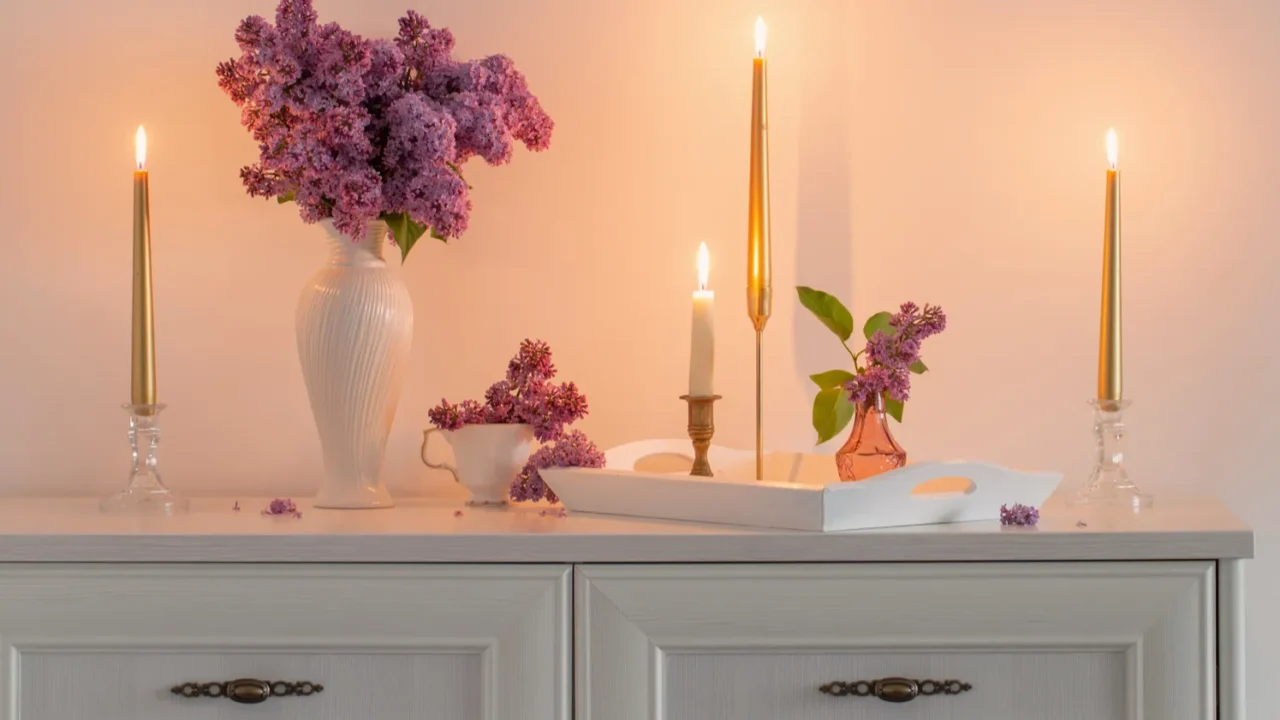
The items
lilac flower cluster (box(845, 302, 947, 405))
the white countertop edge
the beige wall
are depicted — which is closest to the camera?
the white countertop edge

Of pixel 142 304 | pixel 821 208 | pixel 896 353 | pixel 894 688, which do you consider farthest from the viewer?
pixel 821 208

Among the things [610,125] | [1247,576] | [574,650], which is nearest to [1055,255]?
[1247,576]

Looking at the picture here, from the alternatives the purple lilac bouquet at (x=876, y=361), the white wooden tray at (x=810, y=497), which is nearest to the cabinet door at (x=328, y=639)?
the white wooden tray at (x=810, y=497)

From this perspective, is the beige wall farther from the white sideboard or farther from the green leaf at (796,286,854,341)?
A: the white sideboard

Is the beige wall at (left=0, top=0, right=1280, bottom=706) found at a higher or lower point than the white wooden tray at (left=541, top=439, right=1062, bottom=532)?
higher

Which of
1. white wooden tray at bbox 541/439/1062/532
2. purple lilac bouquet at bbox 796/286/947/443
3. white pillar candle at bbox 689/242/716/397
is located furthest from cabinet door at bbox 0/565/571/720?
purple lilac bouquet at bbox 796/286/947/443

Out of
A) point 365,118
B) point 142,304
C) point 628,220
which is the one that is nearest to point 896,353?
point 628,220

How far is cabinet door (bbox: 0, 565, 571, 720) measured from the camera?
0.96 m

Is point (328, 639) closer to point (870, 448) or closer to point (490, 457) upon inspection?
point (490, 457)

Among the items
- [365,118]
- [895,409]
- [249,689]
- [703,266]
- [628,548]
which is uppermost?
[365,118]

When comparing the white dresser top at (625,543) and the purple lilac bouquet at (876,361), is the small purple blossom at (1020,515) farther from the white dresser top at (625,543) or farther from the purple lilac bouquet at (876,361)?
the purple lilac bouquet at (876,361)

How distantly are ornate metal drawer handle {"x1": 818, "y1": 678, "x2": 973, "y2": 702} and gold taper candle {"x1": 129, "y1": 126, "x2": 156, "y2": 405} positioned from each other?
28.0 inches

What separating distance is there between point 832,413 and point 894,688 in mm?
294

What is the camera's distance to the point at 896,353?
1079 mm
